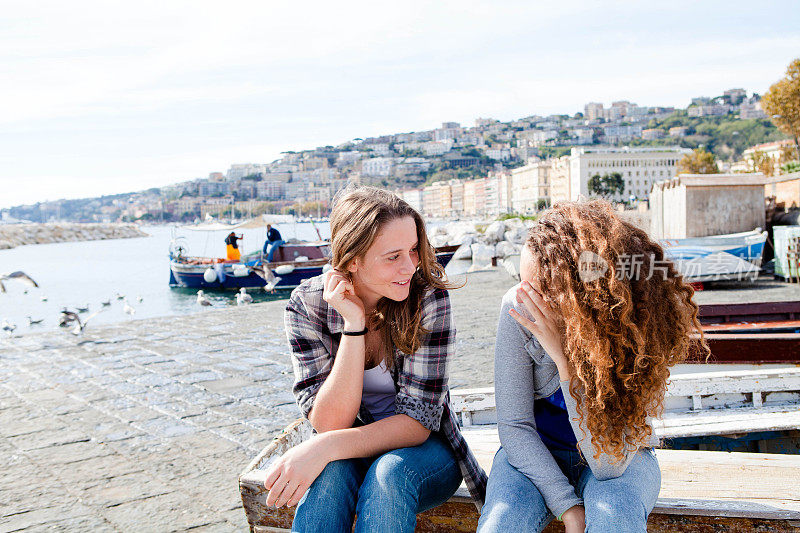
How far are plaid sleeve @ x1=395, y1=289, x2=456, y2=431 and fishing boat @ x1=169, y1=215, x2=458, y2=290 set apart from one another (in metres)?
13.8

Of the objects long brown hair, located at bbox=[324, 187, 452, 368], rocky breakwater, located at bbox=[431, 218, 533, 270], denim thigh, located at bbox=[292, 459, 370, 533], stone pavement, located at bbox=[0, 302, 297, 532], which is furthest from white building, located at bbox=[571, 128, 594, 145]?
denim thigh, located at bbox=[292, 459, 370, 533]

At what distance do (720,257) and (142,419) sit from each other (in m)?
8.56

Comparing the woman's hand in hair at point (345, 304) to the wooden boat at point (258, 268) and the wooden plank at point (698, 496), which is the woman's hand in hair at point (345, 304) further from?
the wooden boat at point (258, 268)

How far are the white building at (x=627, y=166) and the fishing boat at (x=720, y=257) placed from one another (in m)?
69.2

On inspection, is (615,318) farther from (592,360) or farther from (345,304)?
→ (345,304)

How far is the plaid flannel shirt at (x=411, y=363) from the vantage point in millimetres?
1591

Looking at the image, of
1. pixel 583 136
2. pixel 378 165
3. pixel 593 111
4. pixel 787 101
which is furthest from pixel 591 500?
pixel 593 111

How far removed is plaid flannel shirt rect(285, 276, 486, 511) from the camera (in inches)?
62.6

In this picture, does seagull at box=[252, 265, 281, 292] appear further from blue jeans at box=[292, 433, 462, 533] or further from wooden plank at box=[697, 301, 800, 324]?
blue jeans at box=[292, 433, 462, 533]

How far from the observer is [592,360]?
134 centimetres

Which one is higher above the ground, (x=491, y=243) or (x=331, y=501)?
(x=331, y=501)

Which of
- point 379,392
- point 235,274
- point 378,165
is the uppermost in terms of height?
point 378,165

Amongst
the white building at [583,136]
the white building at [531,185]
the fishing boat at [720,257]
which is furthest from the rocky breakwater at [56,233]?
the white building at [583,136]

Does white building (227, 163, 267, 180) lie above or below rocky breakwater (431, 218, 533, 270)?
above
